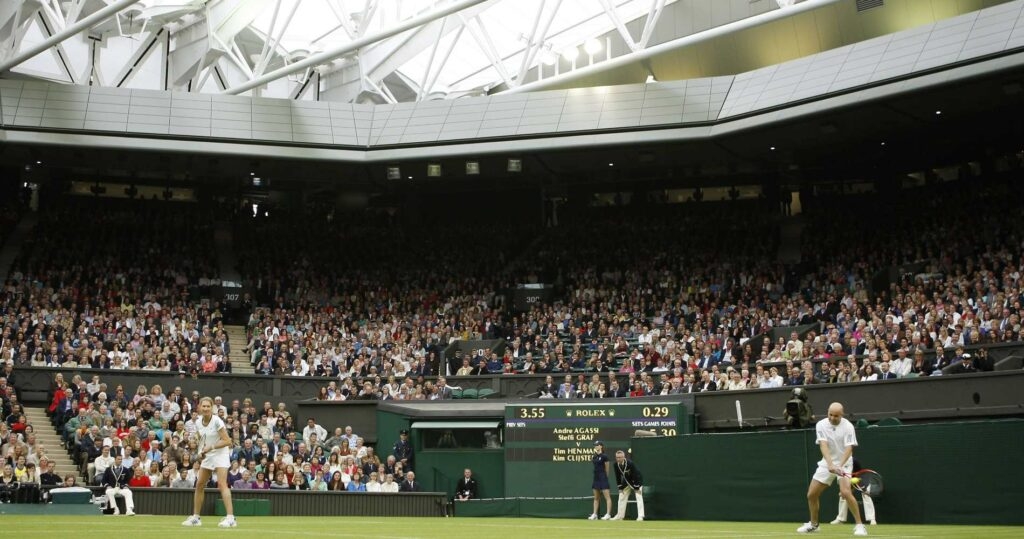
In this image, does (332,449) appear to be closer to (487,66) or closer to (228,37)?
(228,37)

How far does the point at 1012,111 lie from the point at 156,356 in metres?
27.3

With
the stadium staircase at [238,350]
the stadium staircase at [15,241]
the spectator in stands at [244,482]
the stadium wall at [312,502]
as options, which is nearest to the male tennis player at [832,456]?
the stadium wall at [312,502]

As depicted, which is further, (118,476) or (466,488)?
(466,488)

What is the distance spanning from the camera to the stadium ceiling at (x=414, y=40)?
33312 mm

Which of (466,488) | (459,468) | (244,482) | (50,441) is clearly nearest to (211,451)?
(244,482)

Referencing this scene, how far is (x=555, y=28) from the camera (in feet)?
150

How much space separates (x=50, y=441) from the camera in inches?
1147

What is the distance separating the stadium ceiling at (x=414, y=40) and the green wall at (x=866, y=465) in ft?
47.4

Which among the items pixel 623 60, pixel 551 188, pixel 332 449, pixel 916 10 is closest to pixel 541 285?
pixel 551 188

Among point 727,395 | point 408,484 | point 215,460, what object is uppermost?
point 727,395

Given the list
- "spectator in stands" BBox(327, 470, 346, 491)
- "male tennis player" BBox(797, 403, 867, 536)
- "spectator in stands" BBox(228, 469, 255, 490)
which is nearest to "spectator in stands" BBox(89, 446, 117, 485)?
"spectator in stands" BBox(228, 469, 255, 490)

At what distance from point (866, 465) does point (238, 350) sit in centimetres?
2626

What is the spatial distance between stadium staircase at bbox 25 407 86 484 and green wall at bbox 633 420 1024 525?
1486 cm

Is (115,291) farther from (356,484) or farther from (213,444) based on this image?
(213,444)
